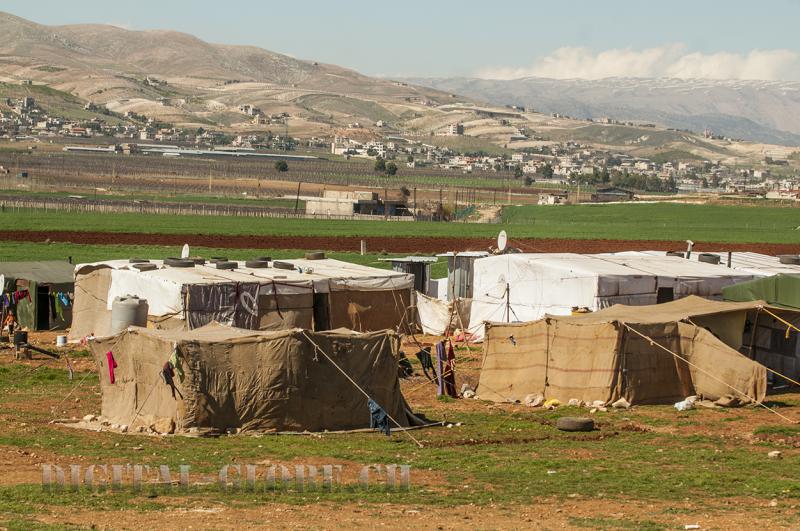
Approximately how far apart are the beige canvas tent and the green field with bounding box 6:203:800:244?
6806 cm

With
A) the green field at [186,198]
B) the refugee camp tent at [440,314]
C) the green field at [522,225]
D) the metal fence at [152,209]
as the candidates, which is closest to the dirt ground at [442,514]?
the refugee camp tent at [440,314]

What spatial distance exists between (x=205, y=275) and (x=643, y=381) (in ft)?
48.0

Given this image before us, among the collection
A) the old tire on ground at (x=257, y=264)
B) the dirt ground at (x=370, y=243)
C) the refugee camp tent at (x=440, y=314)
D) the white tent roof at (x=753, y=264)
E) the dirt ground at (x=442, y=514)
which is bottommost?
the dirt ground at (x=370, y=243)

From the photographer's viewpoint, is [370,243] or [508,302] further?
[370,243]

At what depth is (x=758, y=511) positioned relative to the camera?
17.9 meters

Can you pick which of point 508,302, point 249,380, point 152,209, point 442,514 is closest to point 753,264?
point 508,302

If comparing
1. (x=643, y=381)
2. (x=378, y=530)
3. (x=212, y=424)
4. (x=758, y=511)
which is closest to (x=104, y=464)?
(x=212, y=424)

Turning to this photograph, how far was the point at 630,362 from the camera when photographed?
93.1ft

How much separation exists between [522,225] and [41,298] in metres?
86.7

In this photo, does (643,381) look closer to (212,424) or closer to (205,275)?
(212,424)

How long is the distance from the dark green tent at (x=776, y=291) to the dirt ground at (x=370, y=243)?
4603 cm

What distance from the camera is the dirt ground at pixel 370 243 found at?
81312 mm

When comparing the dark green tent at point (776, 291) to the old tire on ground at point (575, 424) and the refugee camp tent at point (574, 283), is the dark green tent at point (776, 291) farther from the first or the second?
the old tire on ground at point (575, 424)

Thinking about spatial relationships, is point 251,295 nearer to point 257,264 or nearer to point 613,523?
point 257,264
